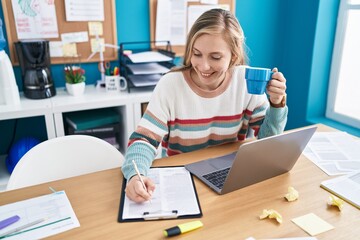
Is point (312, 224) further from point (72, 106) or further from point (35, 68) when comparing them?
point (35, 68)

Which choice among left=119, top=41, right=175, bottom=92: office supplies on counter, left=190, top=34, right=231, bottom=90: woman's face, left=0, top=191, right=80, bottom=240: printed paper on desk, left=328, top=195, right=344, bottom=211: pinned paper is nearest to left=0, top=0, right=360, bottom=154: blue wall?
left=119, top=41, right=175, bottom=92: office supplies on counter

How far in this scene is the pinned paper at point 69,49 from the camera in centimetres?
216

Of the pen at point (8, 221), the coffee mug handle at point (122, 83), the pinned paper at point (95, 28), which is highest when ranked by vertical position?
the pinned paper at point (95, 28)

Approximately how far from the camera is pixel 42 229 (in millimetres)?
826

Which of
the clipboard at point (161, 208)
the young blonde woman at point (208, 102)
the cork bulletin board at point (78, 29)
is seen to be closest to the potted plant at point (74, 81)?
the cork bulletin board at point (78, 29)

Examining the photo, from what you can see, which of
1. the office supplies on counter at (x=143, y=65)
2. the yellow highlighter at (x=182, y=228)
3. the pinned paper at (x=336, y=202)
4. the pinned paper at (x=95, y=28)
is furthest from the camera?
the pinned paper at (x=95, y=28)

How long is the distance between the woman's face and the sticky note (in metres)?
0.60

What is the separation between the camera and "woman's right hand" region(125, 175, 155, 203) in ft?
3.02

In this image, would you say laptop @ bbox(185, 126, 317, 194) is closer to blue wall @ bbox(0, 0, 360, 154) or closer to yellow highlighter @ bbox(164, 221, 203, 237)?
yellow highlighter @ bbox(164, 221, 203, 237)

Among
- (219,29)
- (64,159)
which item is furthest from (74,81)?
(219,29)

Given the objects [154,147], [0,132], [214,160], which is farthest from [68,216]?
[0,132]

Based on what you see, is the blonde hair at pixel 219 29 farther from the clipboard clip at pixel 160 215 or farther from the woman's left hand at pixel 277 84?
A: the clipboard clip at pixel 160 215

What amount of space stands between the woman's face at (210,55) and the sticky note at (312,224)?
60cm

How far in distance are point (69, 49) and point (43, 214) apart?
1520 mm
